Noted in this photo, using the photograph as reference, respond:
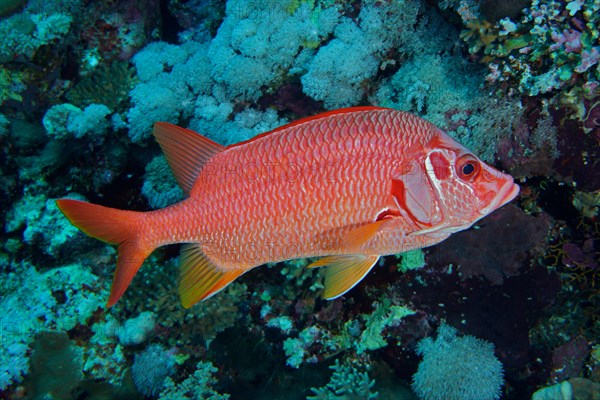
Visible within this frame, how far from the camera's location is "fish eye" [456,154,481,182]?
2289mm

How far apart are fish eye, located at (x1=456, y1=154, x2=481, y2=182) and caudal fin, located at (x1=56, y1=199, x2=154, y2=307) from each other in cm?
199

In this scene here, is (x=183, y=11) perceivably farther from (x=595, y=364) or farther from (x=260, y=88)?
(x=595, y=364)

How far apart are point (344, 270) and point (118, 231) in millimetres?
1487

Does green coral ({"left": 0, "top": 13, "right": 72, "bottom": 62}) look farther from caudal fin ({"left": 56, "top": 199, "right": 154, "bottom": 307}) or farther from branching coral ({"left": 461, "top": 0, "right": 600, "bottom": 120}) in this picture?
branching coral ({"left": 461, "top": 0, "right": 600, "bottom": 120})

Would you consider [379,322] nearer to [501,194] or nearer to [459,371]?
[459,371]

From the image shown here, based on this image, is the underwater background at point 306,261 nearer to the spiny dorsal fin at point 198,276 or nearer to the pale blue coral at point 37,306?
the pale blue coral at point 37,306

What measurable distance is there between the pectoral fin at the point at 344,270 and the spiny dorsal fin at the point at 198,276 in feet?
1.92

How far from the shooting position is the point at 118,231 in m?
2.45

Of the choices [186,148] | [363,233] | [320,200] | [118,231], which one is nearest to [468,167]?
[363,233]

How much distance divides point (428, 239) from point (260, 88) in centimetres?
272

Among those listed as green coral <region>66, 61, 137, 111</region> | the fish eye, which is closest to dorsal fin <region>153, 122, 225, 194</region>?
the fish eye

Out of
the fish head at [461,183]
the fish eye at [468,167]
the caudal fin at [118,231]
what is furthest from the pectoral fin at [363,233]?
the caudal fin at [118,231]

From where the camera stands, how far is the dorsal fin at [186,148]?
2561 mm

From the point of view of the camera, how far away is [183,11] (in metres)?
6.31
